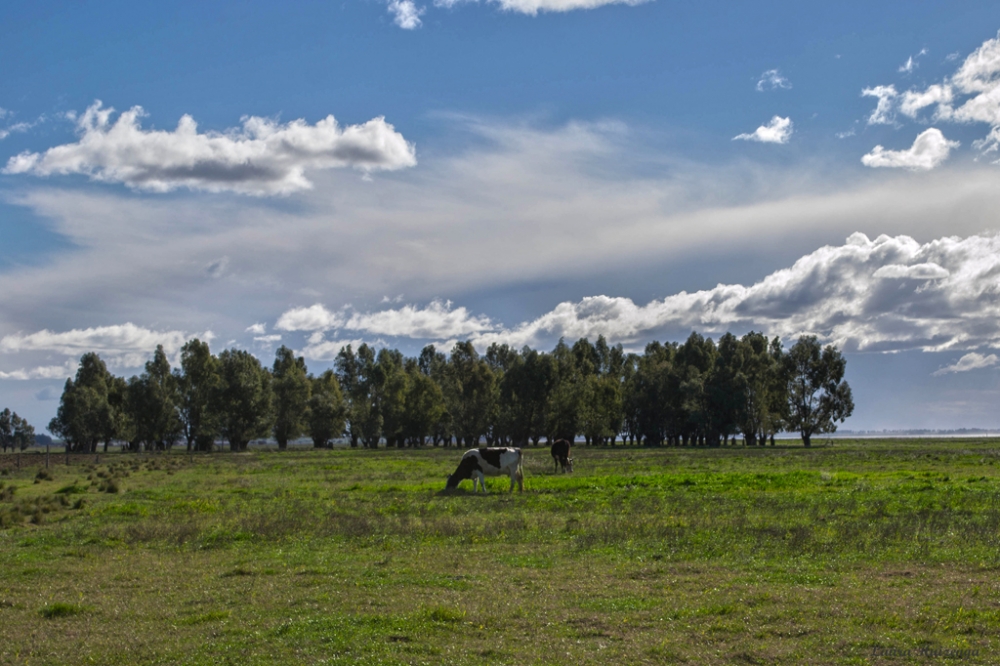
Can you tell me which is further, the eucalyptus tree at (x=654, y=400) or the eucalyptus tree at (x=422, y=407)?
the eucalyptus tree at (x=422, y=407)

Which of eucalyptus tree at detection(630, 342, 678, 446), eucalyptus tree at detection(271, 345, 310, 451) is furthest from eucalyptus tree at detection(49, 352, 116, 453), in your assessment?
eucalyptus tree at detection(630, 342, 678, 446)

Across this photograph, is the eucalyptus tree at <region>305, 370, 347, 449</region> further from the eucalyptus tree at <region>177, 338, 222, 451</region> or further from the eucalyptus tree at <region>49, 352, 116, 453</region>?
the eucalyptus tree at <region>49, 352, 116, 453</region>

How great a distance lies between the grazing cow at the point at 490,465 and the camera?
3372 cm

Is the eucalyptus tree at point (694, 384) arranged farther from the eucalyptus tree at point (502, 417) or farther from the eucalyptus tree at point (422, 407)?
the eucalyptus tree at point (422, 407)

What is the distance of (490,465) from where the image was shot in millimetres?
34219

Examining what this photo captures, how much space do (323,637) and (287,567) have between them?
573cm

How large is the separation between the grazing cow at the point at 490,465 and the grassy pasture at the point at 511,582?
574 centimetres

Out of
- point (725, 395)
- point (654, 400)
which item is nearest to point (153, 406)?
point (654, 400)

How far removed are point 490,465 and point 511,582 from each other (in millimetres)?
19899

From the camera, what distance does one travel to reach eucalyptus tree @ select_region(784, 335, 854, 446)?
119938 mm

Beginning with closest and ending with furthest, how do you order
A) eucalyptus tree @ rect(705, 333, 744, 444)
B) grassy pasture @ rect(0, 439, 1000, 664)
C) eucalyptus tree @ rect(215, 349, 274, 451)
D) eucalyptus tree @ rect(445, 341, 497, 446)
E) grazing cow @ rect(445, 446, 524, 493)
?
grassy pasture @ rect(0, 439, 1000, 664), grazing cow @ rect(445, 446, 524, 493), eucalyptus tree @ rect(705, 333, 744, 444), eucalyptus tree @ rect(215, 349, 274, 451), eucalyptus tree @ rect(445, 341, 497, 446)

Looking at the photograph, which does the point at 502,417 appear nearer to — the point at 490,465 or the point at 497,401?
the point at 497,401

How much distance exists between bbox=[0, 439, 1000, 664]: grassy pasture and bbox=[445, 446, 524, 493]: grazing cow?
5.74 m

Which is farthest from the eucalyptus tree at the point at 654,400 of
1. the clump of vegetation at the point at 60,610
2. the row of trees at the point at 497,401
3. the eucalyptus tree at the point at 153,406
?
the clump of vegetation at the point at 60,610
